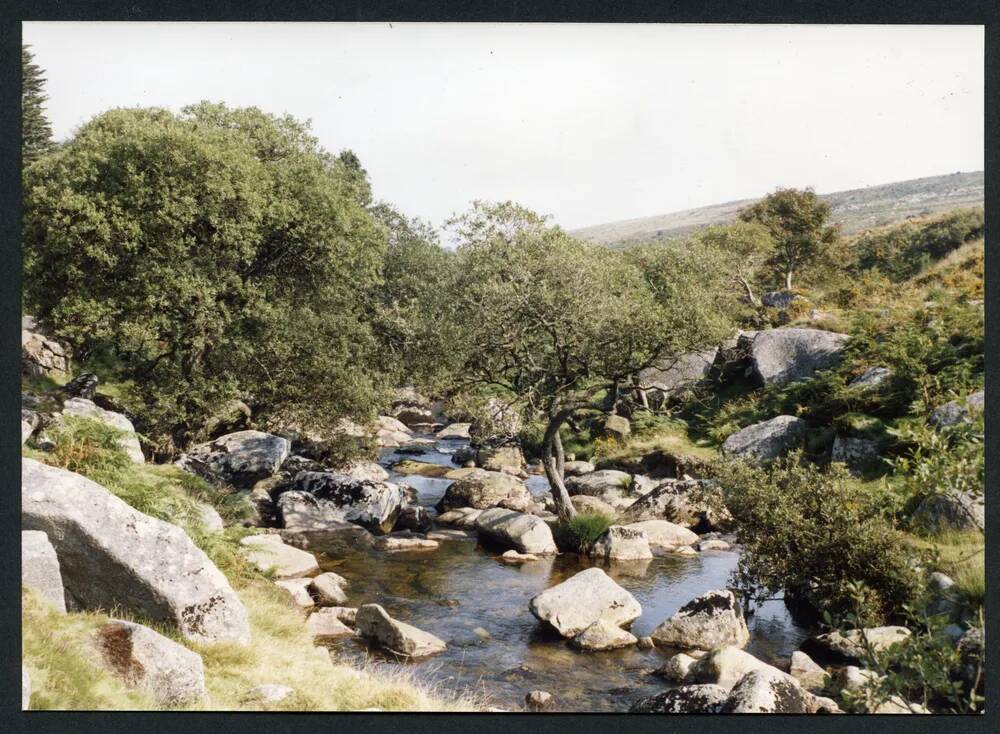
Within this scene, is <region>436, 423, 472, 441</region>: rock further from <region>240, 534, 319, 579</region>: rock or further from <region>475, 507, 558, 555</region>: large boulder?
<region>240, 534, 319, 579</region>: rock

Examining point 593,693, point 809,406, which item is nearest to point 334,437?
point 593,693

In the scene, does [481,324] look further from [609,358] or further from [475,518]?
[475,518]

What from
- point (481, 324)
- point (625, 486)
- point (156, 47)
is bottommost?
point (625, 486)

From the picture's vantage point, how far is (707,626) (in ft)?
36.7

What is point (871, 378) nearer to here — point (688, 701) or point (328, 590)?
point (688, 701)

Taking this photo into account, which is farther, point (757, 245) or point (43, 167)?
point (757, 245)

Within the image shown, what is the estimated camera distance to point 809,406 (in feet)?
66.0

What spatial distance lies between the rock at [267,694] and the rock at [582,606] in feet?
16.2

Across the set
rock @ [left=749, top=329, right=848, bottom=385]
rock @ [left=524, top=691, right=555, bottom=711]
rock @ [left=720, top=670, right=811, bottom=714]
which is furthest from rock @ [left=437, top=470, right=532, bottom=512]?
rock @ [left=720, top=670, right=811, bottom=714]

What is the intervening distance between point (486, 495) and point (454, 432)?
10.8 m

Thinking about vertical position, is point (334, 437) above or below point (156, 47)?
below

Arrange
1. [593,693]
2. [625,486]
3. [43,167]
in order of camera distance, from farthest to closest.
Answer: [625,486]
[43,167]
[593,693]

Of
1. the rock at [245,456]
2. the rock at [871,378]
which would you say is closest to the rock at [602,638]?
the rock at [245,456]

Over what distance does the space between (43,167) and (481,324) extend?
8.74 m
